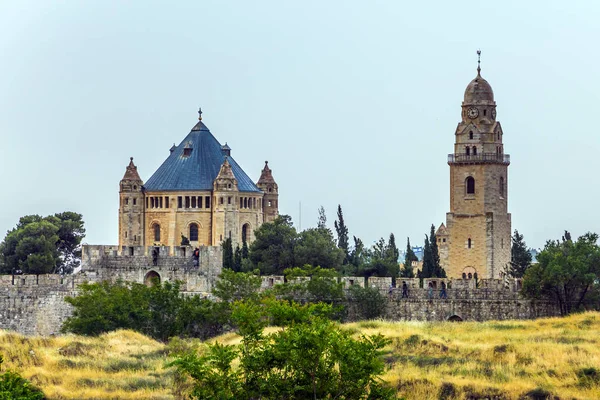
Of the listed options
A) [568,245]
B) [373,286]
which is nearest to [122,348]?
[373,286]

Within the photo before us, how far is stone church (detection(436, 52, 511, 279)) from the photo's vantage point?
111 m

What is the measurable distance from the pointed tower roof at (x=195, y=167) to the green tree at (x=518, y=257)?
22.2m

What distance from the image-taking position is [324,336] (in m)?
42.7

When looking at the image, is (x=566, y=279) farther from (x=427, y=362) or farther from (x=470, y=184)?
(x=470, y=184)

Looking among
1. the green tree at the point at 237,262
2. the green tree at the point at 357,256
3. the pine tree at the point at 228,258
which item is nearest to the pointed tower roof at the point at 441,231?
the green tree at the point at 357,256

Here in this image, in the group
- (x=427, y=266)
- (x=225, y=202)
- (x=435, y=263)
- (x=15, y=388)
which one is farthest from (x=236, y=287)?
(x=225, y=202)

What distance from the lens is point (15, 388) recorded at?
44.7 metres

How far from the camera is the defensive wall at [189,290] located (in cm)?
7525

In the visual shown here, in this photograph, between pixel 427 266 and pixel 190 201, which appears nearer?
pixel 427 266

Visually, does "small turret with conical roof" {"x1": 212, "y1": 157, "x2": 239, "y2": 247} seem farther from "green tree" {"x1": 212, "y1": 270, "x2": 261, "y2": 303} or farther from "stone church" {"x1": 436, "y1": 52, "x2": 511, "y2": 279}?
"green tree" {"x1": 212, "y1": 270, "x2": 261, "y2": 303}

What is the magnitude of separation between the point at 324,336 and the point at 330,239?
199ft

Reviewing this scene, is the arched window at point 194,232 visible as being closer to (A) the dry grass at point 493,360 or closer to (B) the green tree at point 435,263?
(B) the green tree at point 435,263

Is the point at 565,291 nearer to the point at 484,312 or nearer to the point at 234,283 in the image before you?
the point at 484,312

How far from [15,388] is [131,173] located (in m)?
82.7
